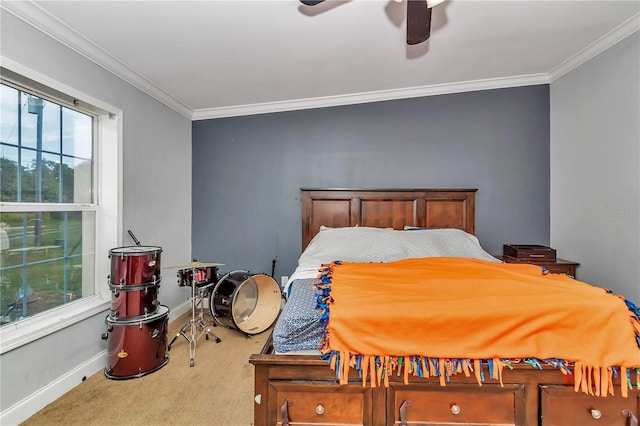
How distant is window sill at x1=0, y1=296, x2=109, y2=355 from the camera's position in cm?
163

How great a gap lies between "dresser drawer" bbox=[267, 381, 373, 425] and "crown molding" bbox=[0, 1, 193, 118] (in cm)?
238

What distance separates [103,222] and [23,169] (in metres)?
0.63

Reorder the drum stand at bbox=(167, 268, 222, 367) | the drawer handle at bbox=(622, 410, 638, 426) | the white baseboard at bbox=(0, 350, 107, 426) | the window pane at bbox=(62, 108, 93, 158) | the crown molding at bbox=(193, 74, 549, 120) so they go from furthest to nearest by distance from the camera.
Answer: the crown molding at bbox=(193, 74, 549, 120) < the drum stand at bbox=(167, 268, 222, 367) < the window pane at bbox=(62, 108, 93, 158) < the white baseboard at bbox=(0, 350, 107, 426) < the drawer handle at bbox=(622, 410, 638, 426)

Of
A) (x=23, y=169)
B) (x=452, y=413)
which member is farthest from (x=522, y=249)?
(x=23, y=169)

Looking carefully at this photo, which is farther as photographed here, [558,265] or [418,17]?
[558,265]

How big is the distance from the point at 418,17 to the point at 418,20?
2 centimetres

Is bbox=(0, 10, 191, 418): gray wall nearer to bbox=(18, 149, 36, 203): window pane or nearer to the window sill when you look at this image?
the window sill

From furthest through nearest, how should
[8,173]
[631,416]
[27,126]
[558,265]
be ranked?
1. [558,265]
2. [27,126]
3. [8,173]
4. [631,416]

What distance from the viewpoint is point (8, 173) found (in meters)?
1.72

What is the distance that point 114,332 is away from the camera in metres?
2.00

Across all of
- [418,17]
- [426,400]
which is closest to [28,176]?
[418,17]

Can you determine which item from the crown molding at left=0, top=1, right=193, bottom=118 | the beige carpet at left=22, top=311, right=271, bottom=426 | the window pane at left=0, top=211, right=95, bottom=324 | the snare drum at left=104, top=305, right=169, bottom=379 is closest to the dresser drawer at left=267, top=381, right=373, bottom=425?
the beige carpet at left=22, top=311, right=271, bottom=426

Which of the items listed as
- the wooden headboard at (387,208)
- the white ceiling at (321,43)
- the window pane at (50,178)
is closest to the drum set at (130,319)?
the window pane at (50,178)

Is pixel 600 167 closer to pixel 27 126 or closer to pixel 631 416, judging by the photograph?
pixel 631 416
